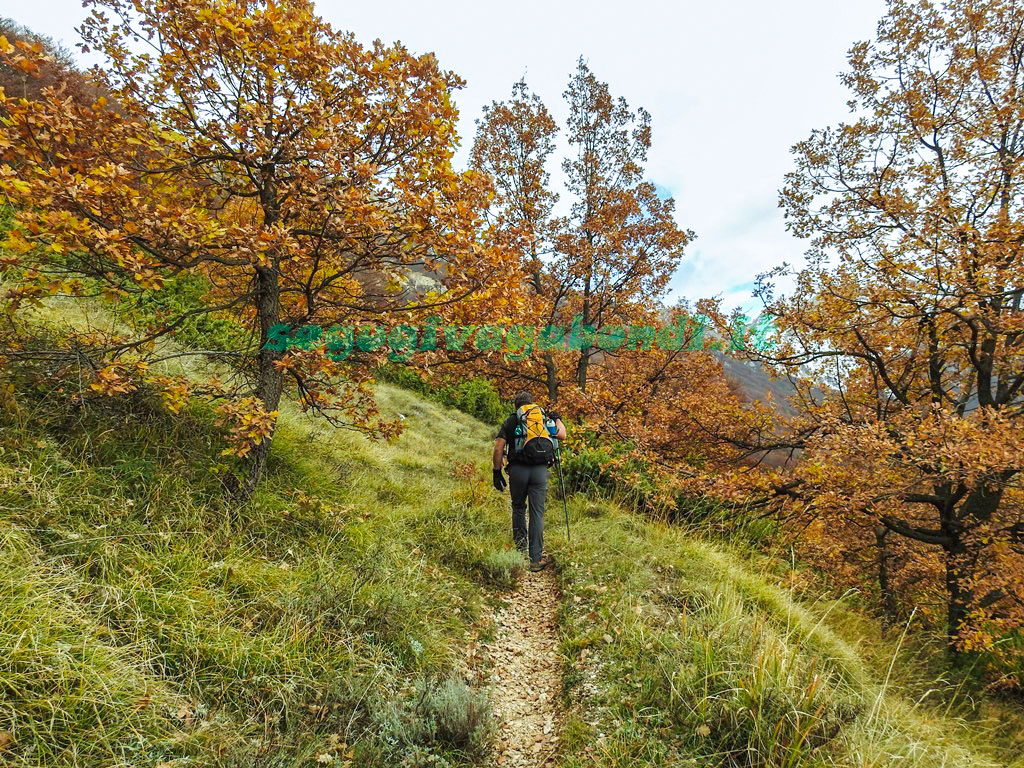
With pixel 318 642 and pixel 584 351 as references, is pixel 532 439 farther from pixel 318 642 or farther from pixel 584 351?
pixel 584 351

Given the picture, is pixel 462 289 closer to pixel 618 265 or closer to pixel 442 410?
pixel 618 265

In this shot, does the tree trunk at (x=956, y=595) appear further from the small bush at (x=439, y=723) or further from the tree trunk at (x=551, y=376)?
the tree trunk at (x=551, y=376)

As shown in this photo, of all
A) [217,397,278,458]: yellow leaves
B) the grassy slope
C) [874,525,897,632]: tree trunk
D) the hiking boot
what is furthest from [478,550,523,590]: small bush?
[874,525,897,632]: tree trunk

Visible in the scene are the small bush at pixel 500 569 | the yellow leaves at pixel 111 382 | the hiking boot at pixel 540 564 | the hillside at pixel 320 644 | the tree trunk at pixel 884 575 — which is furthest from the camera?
the tree trunk at pixel 884 575

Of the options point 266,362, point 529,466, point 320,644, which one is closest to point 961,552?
point 529,466

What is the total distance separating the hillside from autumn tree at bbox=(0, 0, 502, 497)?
0.86 m

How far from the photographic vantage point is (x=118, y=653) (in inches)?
110

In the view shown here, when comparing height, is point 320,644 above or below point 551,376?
below

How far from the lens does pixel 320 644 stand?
3576 mm

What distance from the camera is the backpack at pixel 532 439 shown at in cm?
652

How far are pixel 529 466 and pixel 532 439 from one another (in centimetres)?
42

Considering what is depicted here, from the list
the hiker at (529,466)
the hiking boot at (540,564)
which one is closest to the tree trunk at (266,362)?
the hiker at (529,466)

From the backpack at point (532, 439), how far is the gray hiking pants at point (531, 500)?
0.15 meters

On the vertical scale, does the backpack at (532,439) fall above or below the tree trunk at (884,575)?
above
